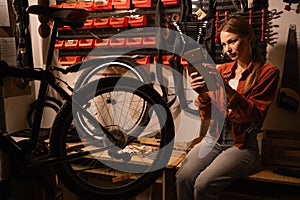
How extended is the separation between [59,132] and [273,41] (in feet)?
5.49

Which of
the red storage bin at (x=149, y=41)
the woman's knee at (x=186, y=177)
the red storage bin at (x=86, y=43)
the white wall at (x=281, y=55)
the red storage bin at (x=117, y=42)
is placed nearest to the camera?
the woman's knee at (x=186, y=177)

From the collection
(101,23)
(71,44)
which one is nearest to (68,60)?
(71,44)

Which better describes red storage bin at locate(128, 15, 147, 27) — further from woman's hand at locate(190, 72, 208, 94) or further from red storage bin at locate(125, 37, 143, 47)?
woman's hand at locate(190, 72, 208, 94)

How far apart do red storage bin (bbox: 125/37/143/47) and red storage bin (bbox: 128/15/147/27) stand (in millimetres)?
121

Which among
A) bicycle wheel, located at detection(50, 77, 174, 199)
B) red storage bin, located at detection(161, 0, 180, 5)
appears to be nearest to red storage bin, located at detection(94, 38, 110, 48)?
red storage bin, located at detection(161, 0, 180, 5)

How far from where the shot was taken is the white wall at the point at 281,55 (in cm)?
229

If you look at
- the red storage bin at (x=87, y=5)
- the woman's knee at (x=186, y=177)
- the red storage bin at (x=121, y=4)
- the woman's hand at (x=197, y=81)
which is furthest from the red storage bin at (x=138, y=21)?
the woman's knee at (x=186, y=177)

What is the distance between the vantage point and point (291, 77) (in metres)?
2.32

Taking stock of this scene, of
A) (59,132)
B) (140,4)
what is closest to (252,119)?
(59,132)

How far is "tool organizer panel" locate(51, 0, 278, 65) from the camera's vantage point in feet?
7.52

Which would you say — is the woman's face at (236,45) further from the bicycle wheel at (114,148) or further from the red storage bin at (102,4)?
the red storage bin at (102,4)

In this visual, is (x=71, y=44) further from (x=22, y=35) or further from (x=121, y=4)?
(x=121, y=4)

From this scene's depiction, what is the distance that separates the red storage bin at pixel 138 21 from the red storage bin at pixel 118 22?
0.12 ft

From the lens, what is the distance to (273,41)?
2.33 meters
